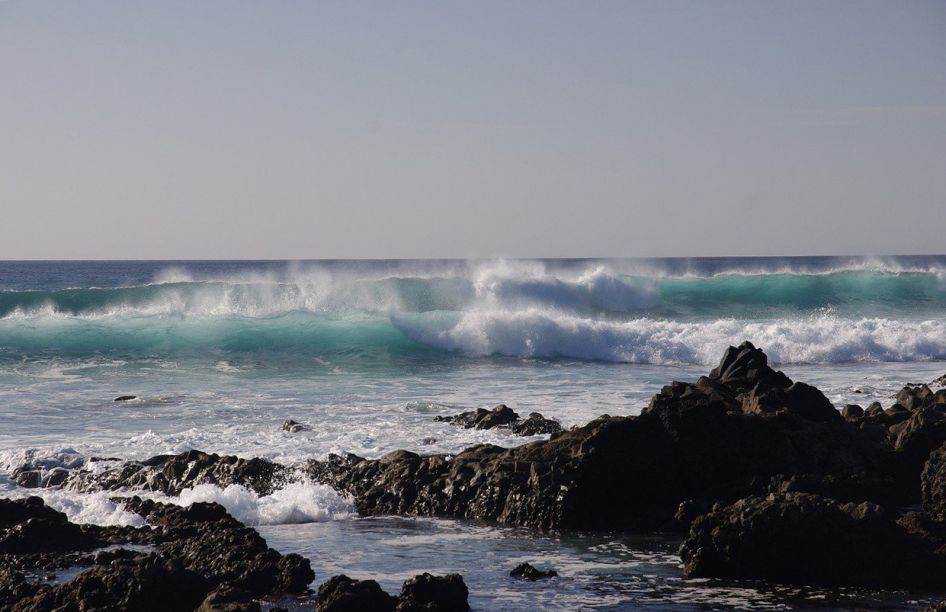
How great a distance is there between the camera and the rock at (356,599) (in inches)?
277

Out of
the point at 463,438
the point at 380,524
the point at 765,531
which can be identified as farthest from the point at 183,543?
the point at 463,438

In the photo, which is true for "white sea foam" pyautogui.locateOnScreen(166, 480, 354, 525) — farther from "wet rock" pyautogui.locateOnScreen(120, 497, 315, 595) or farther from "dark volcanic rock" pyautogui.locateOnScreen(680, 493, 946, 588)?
"dark volcanic rock" pyautogui.locateOnScreen(680, 493, 946, 588)

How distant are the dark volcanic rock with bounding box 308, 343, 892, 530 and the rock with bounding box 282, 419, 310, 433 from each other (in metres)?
3.78

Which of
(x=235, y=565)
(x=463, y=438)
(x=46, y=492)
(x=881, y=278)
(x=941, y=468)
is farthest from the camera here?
(x=881, y=278)

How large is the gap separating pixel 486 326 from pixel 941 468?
20.6m

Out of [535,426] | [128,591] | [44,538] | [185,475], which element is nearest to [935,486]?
[535,426]

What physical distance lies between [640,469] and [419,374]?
1395cm

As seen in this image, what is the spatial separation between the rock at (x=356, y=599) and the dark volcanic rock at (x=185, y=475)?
4655 millimetres

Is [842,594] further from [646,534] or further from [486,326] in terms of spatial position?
[486,326]

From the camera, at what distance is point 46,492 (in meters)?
11.9

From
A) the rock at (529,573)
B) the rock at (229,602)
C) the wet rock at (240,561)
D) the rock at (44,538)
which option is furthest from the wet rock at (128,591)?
the rock at (529,573)

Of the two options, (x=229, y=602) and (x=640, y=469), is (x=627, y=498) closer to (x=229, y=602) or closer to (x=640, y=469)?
(x=640, y=469)

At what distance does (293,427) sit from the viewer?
1538 centimetres

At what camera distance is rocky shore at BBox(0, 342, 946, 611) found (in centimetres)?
761
